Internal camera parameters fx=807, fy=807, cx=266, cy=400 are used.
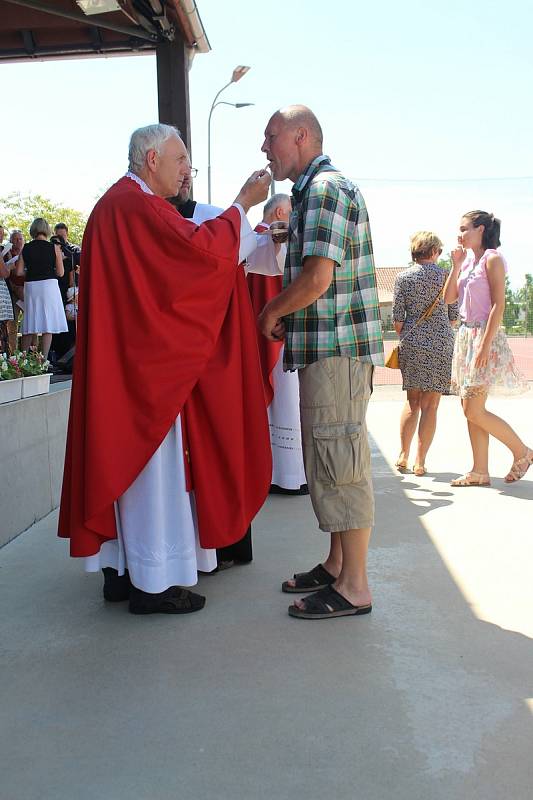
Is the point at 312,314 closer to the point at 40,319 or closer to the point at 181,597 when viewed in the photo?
the point at 181,597

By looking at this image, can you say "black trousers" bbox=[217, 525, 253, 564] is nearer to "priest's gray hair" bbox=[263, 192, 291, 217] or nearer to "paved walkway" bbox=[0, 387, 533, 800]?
"paved walkway" bbox=[0, 387, 533, 800]

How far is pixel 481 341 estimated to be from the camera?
17.2 ft

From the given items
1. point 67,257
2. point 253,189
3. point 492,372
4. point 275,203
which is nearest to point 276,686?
point 253,189

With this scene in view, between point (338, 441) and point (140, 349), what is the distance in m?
0.82

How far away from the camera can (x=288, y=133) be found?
306 cm

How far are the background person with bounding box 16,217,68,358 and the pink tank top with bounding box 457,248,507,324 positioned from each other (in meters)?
4.43

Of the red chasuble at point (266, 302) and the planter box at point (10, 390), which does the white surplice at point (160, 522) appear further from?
the red chasuble at point (266, 302)

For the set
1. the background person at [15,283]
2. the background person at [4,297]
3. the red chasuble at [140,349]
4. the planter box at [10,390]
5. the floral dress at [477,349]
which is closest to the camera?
the red chasuble at [140,349]

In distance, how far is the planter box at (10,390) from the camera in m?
4.33

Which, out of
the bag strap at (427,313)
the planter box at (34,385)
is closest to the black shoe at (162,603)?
the planter box at (34,385)

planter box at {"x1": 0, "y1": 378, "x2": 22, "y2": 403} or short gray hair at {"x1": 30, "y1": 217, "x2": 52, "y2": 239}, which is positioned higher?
short gray hair at {"x1": 30, "y1": 217, "x2": 52, "y2": 239}

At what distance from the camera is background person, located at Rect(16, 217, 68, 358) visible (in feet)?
26.9

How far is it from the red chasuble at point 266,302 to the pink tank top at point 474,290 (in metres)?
1.30

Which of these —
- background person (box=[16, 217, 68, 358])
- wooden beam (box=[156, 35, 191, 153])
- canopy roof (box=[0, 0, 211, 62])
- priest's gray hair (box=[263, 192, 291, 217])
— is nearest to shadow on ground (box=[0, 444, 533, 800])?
priest's gray hair (box=[263, 192, 291, 217])
